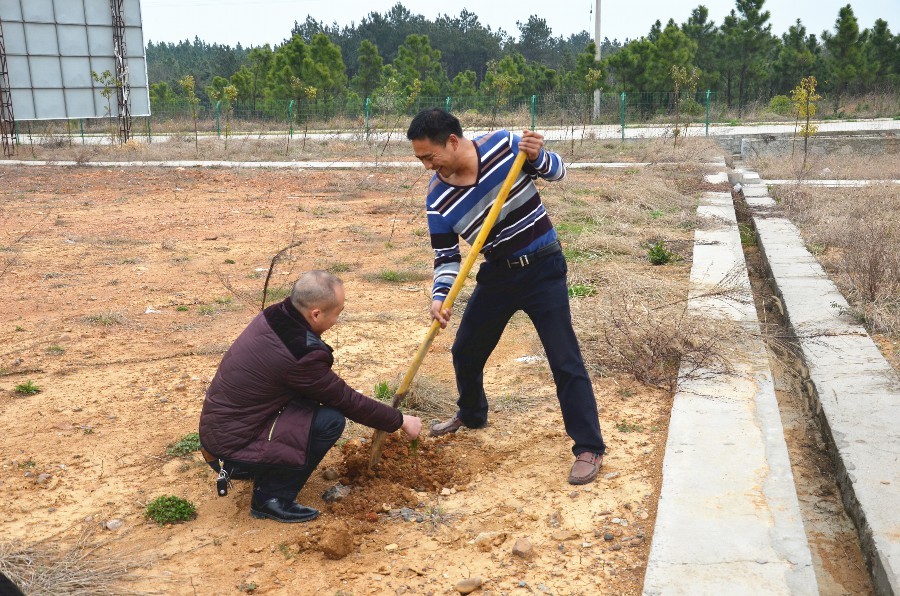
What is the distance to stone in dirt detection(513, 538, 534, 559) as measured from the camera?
2.97 m

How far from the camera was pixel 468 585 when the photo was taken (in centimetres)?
280

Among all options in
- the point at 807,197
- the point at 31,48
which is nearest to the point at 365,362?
the point at 807,197

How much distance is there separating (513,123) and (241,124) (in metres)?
12.1

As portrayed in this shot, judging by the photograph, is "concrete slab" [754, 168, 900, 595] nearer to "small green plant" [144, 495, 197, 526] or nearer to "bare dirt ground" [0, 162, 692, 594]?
"bare dirt ground" [0, 162, 692, 594]

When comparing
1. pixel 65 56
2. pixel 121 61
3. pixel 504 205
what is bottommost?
pixel 504 205

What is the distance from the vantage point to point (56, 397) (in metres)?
4.59

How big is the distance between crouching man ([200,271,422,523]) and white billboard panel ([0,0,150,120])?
2482cm

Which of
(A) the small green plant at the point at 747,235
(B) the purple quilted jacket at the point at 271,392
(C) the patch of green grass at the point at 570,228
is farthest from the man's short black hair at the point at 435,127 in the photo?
(A) the small green plant at the point at 747,235

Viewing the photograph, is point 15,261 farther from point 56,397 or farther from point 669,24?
point 669,24

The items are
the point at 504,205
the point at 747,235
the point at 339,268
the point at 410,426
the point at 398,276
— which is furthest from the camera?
the point at 747,235

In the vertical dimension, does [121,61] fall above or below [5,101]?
above

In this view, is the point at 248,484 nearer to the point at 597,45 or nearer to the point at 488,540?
the point at 488,540

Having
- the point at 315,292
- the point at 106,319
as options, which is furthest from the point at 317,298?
the point at 106,319

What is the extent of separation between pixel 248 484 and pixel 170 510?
0.37 meters
